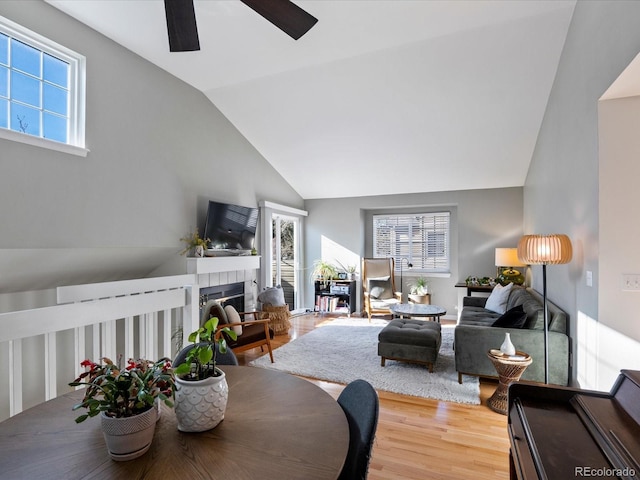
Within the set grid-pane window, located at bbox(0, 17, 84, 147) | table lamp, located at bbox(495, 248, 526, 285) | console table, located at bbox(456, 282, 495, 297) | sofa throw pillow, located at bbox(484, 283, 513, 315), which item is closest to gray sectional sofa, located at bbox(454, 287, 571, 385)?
sofa throw pillow, located at bbox(484, 283, 513, 315)

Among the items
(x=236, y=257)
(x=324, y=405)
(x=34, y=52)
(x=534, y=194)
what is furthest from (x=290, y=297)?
(x=324, y=405)

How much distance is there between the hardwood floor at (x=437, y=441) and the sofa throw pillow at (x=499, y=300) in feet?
5.11

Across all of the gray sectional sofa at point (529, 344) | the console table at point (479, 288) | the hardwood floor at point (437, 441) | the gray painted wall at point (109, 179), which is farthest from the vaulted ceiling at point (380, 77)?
the hardwood floor at point (437, 441)

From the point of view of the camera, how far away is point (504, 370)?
2758mm

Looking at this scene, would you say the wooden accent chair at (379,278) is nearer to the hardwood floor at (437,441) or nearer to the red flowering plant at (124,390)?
the hardwood floor at (437,441)

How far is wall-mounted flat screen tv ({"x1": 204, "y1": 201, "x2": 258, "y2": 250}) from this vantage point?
13.9ft

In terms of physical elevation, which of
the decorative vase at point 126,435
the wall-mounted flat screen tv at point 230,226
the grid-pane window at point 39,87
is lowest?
the decorative vase at point 126,435

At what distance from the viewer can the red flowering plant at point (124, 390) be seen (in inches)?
37.2

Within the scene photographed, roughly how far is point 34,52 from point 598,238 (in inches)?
167

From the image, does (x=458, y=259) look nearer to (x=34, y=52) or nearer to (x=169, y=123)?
(x=169, y=123)

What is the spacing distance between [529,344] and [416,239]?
151 inches

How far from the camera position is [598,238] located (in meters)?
2.16

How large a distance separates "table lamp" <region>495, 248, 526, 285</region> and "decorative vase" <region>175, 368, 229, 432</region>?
16.1 ft

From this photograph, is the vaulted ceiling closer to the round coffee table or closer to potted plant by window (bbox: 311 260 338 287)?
potted plant by window (bbox: 311 260 338 287)
